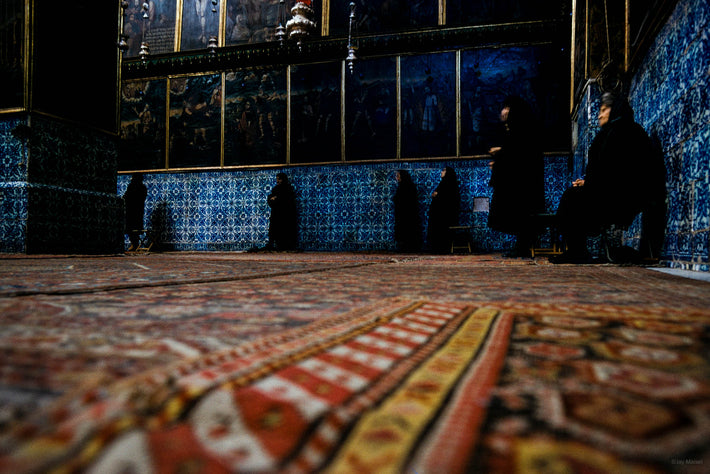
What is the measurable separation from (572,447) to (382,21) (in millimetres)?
11099

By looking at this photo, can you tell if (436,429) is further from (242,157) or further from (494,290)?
(242,157)

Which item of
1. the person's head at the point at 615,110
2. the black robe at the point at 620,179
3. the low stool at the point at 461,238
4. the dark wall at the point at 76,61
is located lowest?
the low stool at the point at 461,238

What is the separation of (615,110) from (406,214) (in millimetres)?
5870

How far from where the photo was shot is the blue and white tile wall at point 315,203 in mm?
9828

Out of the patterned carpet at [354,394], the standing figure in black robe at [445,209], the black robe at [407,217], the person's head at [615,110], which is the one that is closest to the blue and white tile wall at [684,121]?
the person's head at [615,110]

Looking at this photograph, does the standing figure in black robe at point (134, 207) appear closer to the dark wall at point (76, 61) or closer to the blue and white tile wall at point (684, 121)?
the dark wall at point (76, 61)

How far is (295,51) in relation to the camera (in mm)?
10719

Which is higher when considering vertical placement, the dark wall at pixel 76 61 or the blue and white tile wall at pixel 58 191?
the dark wall at pixel 76 61

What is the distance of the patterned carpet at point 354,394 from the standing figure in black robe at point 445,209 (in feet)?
27.6

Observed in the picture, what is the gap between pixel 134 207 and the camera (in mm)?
10625

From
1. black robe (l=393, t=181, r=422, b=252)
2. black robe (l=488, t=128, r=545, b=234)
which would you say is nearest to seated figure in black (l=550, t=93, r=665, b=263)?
black robe (l=488, t=128, r=545, b=234)

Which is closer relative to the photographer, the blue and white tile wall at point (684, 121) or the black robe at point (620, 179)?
the blue and white tile wall at point (684, 121)

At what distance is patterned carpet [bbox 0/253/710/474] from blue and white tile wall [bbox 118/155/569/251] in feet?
29.8

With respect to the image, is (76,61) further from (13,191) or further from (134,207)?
(134,207)
